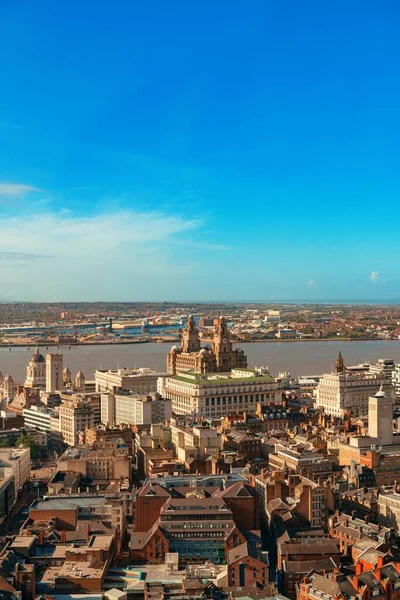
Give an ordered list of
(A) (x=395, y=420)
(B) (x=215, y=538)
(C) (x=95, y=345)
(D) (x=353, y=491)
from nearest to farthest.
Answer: (B) (x=215, y=538), (D) (x=353, y=491), (A) (x=395, y=420), (C) (x=95, y=345)

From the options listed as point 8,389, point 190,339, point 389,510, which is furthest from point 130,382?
point 389,510

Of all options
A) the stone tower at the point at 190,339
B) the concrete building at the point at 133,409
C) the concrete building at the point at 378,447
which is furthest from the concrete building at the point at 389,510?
the stone tower at the point at 190,339

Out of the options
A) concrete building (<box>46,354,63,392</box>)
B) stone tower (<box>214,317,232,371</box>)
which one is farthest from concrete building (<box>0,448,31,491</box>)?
stone tower (<box>214,317,232,371</box>)

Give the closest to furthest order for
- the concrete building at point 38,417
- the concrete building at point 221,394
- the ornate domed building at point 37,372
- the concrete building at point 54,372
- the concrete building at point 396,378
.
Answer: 1. the concrete building at point 38,417
2. the concrete building at point 221,394
3. the concrete building at point 54,372
4. the concrete building at point 396,378
5. the ornate domed building at point 37,372

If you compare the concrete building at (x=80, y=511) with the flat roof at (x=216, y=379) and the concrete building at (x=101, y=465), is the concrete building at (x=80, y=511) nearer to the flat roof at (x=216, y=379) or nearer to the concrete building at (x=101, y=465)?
the concrete building at (x=101, y=465)

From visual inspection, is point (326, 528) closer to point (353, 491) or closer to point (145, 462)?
point (353, 491)

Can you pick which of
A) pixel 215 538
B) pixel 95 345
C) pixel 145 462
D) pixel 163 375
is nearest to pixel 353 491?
pixel 215 538
